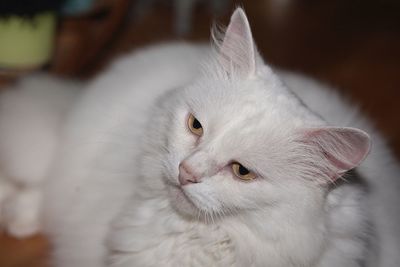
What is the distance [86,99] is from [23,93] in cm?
26

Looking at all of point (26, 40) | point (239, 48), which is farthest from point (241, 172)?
point (26, 40)

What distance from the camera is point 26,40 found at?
211 cm

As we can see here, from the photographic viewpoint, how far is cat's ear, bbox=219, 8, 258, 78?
114 cm

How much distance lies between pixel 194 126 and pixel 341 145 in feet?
1.05

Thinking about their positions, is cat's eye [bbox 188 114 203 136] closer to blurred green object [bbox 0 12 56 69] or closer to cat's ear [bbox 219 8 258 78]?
cat's ear [bbox 219 8 258 78]

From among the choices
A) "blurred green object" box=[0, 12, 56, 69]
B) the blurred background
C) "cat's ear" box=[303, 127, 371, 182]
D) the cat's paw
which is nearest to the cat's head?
"cat's ear" box=[303, 127, 371, 182]

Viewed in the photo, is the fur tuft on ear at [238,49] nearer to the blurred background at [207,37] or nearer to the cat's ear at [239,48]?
the cat's ear at [239,48]

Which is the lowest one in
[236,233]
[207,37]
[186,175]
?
[207,37]

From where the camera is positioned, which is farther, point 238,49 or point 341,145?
point 238,49

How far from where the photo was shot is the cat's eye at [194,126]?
1.12 metres

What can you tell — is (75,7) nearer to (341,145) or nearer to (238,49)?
(238,49)

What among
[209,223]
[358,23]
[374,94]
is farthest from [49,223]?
[358,23]

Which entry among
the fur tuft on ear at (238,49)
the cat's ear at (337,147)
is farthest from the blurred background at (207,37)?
the cat's ear at (337,147)

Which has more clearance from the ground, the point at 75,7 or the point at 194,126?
the point at 194,126
